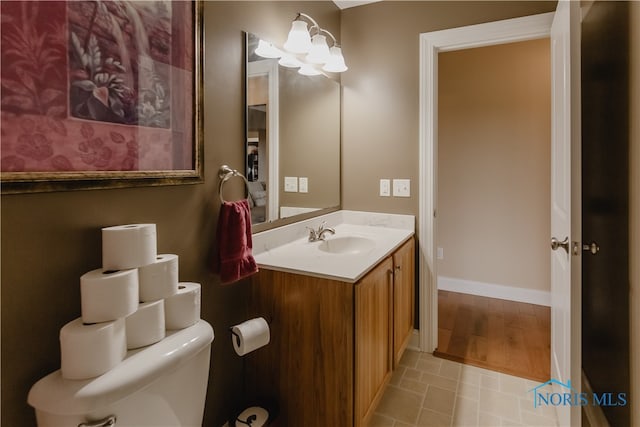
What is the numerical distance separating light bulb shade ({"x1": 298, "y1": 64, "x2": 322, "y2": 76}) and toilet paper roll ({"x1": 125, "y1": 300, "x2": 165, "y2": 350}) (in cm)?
153

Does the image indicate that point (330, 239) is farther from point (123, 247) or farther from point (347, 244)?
point (123, 247)

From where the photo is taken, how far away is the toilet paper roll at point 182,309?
111 cm

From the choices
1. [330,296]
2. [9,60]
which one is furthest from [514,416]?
[9,60]

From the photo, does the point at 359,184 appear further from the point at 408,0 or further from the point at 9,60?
the point at 9,60

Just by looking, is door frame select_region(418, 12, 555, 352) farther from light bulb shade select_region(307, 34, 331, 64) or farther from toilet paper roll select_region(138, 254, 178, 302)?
toilet paper roll select_region(138, 254, 178, 302)

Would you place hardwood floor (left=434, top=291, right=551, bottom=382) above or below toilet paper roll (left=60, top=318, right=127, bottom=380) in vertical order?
below

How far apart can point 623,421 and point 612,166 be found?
3.44ft

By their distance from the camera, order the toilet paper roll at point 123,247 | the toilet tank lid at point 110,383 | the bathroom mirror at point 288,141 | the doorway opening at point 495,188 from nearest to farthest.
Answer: the toilet tank lid at point 110,383
the toilet paper roll at point 123,247
the bathroom mirror at point 288,141
the doorway opening at point 495,188

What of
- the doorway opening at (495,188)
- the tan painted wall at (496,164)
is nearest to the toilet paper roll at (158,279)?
the doorway opening at (495,188)

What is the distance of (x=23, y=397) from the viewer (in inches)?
34.8

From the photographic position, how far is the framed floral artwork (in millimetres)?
835

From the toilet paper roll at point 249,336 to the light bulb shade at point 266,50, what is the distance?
4.01 feet

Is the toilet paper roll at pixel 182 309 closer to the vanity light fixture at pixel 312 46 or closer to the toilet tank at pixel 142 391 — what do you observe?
the toilet tank at pixel 142 391

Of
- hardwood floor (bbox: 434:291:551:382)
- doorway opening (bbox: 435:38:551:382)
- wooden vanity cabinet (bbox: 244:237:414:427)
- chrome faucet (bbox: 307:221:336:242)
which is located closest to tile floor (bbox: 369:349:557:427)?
hardwood floor (bbox: 434:291:551:382)
